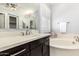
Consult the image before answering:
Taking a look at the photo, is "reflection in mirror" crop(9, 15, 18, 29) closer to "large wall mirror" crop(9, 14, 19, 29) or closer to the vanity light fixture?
"large wall mirror" crop(9, 14, 19, 29)

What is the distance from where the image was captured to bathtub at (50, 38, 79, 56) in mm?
2217

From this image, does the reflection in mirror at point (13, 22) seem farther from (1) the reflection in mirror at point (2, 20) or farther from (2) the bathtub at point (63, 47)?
(2) the bathtub at point (63, 47)

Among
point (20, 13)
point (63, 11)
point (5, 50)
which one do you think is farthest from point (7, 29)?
point (63, 11)

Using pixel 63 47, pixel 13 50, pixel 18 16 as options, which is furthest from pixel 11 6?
pixel 63 47

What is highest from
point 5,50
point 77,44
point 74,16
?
point 74,16

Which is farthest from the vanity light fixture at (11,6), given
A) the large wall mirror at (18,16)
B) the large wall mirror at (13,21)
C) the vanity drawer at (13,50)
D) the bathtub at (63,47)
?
the bathtub at (63,47)

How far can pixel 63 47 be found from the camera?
90.5 inches

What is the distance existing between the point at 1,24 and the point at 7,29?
154 millimetres

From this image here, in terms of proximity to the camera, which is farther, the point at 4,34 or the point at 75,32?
the point at 75,32

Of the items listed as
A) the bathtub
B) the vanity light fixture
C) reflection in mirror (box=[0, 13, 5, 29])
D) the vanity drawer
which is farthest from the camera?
the bathtub

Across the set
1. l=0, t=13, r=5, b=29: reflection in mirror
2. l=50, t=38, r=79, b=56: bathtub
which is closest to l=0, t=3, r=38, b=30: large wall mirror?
l=0, t=13, r=5, b=29: reflection in mirror

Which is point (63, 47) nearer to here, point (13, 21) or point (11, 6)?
point (13, 21)

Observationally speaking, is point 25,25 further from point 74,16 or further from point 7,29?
point 74,16

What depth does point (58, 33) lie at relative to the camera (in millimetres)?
2662
